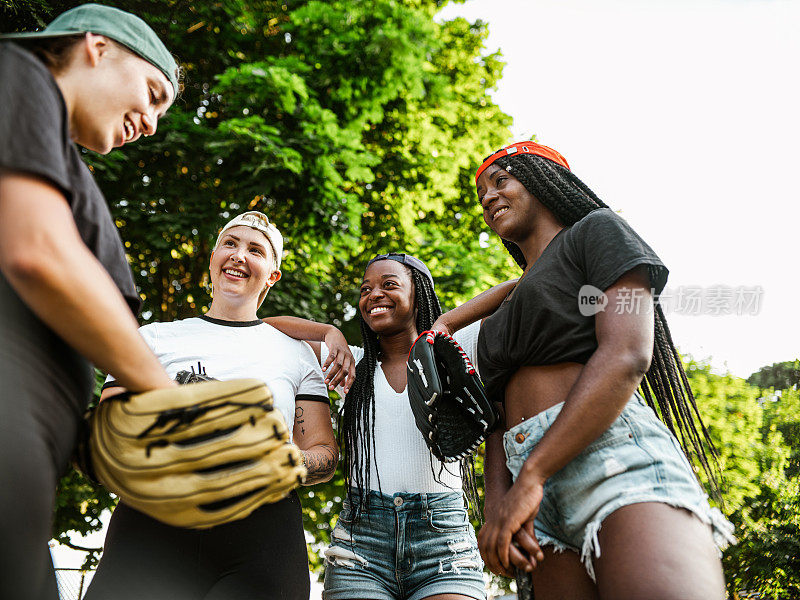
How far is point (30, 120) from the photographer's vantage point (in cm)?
111

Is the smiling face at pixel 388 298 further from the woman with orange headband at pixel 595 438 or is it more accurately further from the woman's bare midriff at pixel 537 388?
the woman's bare midriff at pixel 537 388

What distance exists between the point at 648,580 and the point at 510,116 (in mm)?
7755

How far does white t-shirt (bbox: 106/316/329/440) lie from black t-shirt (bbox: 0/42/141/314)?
111 cm

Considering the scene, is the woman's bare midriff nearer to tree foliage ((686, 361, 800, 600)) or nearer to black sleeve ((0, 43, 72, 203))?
black sleeve ((0, 43, 72, 203))

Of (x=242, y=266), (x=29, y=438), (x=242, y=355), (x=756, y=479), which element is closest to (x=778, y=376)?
(x=756, y=479)

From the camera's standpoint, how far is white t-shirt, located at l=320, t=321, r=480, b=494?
2635 millimetres

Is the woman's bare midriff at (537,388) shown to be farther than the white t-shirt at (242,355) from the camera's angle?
No

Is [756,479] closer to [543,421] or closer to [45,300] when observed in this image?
[543,421]

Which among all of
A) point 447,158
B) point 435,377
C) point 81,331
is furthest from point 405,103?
point 81,331

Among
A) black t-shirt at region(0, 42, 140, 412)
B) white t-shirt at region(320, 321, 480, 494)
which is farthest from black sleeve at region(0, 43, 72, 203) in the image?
white t-shirt at region(320, 321, 480, 494)

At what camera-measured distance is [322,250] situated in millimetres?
5750

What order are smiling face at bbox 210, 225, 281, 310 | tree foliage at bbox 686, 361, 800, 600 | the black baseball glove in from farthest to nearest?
tree foliage at bbox 686, 361, 800, 600
smiling face at bbox 210, 225, 281, 310
the black baseball glove

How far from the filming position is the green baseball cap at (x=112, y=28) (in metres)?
1.38

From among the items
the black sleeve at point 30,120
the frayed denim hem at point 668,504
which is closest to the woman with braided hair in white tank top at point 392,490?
the frayed denim hem at point 668,504
